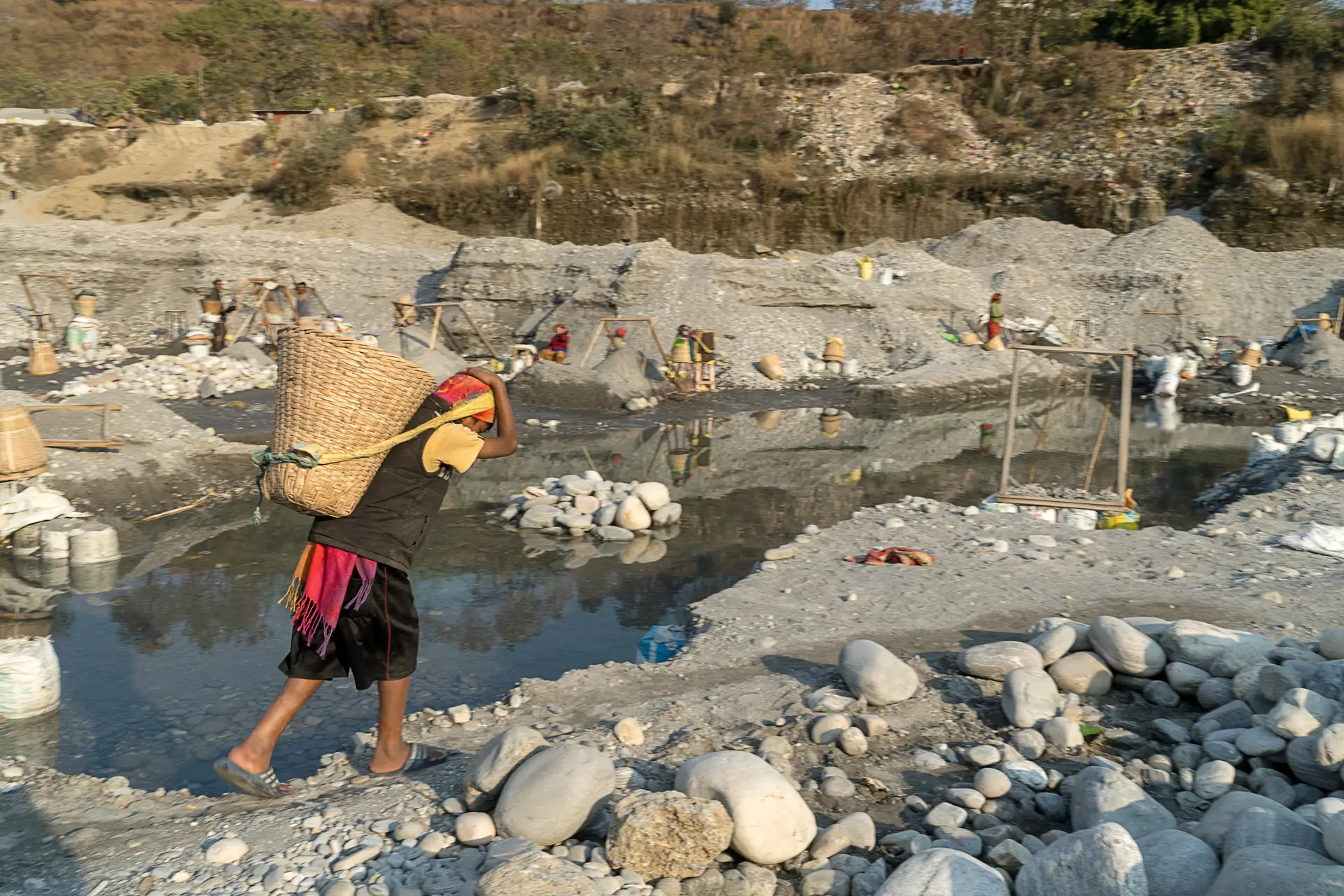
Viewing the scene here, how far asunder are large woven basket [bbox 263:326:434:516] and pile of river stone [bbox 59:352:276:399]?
38.2ft

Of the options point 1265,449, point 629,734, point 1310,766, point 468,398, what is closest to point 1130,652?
point 1310,766

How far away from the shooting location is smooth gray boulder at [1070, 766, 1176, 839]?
3.10m

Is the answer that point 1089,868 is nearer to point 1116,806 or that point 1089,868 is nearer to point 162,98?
A: point 1116,806

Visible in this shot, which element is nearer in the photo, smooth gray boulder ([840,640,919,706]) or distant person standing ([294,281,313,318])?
smooth gray boulder ([840,640,919,706])

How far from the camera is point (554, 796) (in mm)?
3211

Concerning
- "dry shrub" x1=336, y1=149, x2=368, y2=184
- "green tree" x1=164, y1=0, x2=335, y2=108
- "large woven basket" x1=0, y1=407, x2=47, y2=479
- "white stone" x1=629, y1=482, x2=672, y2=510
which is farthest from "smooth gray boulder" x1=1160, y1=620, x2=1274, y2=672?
"green tree" x1=164, y1=0, x2=335, y2=108

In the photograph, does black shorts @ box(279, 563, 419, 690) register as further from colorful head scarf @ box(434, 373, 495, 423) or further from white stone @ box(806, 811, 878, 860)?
white stone @ box(806, 811, 878, 860)

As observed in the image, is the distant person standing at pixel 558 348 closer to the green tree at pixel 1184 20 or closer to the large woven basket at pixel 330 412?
the large woven basket at pixel 330 412

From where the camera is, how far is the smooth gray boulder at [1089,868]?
8.55ft

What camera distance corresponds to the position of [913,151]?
1153 inches

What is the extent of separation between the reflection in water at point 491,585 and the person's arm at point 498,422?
70.2 inches

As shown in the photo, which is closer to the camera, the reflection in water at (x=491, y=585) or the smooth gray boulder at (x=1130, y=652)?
the smooth gray boulder at (x=1130, y=652)

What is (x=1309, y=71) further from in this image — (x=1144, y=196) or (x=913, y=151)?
(x=913, y=151)

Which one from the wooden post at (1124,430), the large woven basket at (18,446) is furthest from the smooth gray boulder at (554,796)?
the large woven basket at (18,446)
